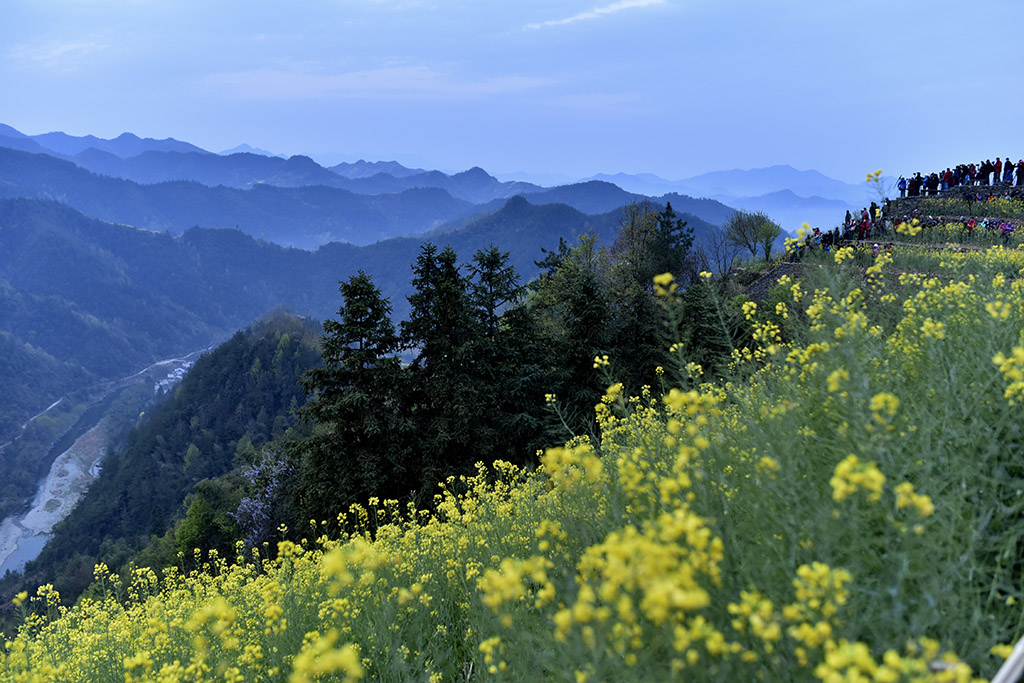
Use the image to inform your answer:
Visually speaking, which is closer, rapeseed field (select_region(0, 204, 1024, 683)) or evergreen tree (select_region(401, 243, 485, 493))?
rapeseed field (select_region(0, 204, 1024, 683))

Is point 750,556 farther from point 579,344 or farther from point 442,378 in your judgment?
point 579,344

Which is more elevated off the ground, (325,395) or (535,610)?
(535,610)

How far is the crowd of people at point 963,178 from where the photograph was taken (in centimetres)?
3022

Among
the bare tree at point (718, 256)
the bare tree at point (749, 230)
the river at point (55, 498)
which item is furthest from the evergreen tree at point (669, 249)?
the river at point (55, 498)

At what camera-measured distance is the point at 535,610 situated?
13.0ft

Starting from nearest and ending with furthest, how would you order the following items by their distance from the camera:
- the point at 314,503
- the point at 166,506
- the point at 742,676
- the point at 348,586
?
1. the point at 742,676
2. the point at 348,586
3. the point at 314,503
4. the point at 166,506

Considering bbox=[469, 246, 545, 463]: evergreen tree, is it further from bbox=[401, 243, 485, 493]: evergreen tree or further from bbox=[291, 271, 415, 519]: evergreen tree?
bbox=[291, 271, 415, 519]: evergreen tree

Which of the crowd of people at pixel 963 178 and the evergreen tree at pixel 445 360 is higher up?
the crowd of people at pixel 963 178

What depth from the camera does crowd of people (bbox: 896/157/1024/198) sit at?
30219 millimetres

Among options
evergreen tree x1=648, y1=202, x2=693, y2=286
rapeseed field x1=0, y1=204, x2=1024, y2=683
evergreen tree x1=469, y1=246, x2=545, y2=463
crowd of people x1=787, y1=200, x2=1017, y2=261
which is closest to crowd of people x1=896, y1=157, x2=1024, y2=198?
crowd of people x1=787, y1=200, x2=1017, y2=261

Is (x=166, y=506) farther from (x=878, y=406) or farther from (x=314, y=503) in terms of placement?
(x=878, y=406)

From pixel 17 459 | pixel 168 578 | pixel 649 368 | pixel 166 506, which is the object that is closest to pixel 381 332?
pixel 649 368

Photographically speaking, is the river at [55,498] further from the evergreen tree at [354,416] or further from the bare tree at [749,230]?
the bare tree at [749,230]

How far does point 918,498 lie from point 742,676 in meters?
0.91
